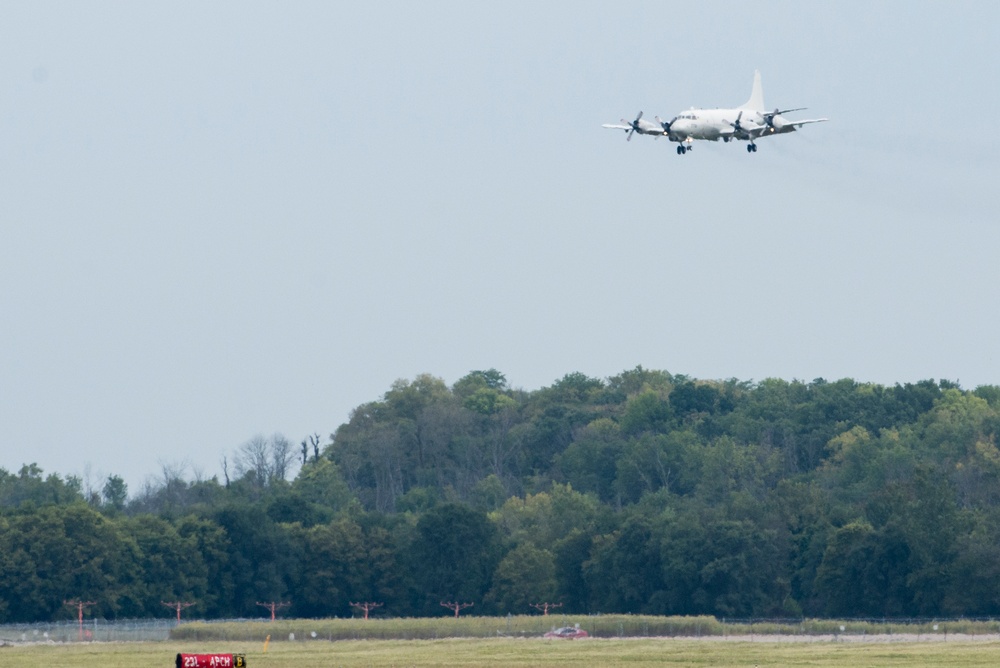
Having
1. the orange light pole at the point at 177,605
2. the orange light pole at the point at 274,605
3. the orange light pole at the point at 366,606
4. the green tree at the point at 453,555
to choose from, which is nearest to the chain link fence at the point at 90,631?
the orange light pole at the point at 177,605

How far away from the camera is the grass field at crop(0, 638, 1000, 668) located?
261ft

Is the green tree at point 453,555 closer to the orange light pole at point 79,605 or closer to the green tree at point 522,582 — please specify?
the green tree at point 522,582

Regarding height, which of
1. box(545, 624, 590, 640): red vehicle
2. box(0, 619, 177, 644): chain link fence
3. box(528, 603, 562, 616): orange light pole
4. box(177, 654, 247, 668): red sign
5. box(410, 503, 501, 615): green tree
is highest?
box(410, 503, 501, 615): green tree

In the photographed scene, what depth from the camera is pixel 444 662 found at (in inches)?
3194

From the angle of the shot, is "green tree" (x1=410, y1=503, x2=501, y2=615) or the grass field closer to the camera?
the grass field

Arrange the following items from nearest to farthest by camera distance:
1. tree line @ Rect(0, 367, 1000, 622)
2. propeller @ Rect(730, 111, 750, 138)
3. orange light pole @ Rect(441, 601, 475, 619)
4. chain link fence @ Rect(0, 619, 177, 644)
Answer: propeller @ Rect(730, 111, 750, 138) < chain link fence @ Rect(0, 619, 177, 644) < tree line @ Rect(0, 367, 1000, 622) < orange light pole @ Rect(441, 601, 475, 619)

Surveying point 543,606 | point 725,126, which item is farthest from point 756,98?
point 543,606

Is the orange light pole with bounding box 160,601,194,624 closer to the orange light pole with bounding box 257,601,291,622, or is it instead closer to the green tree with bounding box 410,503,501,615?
the orange light pole with bounding box 257,601,291,622

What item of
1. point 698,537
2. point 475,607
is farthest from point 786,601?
point 475,607

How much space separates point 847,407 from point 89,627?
103 metres

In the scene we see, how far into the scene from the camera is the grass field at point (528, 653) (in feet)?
261

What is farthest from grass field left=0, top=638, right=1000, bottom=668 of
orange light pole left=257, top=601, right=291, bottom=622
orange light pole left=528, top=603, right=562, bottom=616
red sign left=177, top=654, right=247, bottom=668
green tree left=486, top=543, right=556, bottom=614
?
orange light pole left=257, top=601, right=291, bottom=622

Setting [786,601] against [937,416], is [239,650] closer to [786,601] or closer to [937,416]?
[786,601]

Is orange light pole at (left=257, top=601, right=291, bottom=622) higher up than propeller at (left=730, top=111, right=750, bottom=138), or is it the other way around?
propeller at (left=730, top=111, right=750, bottom=138)
